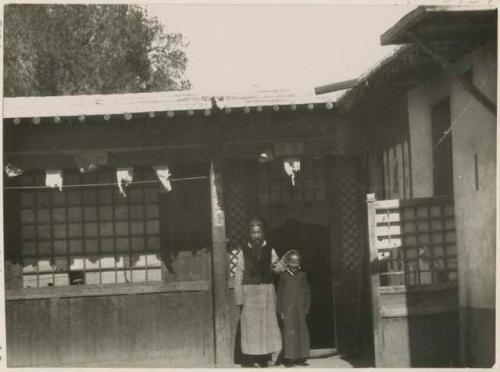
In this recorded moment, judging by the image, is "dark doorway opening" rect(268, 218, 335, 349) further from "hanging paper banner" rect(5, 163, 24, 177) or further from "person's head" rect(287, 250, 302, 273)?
"hanging paper banner" rect(5, 163, 24, 177)

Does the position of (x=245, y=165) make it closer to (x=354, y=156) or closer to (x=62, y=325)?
(x=354, y=156)

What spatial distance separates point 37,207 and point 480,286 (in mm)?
6103

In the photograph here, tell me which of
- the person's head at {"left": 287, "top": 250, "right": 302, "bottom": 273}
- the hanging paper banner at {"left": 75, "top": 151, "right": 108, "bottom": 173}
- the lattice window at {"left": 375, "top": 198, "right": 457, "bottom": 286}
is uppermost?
the hanging paper banner at {"left": 75, "top": 151, "right": 108, "bottom": 173}

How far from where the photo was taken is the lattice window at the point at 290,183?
10219 mm

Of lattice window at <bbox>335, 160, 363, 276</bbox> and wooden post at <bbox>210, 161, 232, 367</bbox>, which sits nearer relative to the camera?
wooden post at <bbox>210, 161, 232, 367</bbox>

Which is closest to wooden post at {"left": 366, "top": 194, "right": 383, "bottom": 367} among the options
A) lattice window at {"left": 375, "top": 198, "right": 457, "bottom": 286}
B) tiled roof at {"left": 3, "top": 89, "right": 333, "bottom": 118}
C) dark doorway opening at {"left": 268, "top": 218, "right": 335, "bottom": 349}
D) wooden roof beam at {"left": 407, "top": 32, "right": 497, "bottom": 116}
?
lattice window at {"left": 375, "top": 198, "right": 457, "bottom": 286}

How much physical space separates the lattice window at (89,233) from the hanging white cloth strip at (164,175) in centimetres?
43

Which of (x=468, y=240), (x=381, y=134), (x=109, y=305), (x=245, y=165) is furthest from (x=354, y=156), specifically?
(x=109, y=305)

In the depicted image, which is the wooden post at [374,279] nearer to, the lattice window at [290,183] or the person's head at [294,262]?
the person's head at [294,262]

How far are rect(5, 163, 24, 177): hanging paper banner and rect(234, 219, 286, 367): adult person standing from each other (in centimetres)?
315

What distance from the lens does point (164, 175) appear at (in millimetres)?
9648

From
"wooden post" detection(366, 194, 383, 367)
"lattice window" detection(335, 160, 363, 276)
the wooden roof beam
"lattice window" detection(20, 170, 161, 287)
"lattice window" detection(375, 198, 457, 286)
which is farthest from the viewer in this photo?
"lattice window" detection(335, 160, 363, 276)

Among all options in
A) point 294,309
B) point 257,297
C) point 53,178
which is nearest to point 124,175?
point 53,178

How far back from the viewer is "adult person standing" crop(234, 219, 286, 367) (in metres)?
9.47
